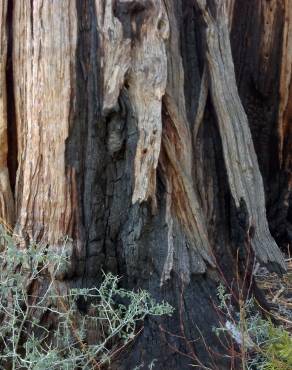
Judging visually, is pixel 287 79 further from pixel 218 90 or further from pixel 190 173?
pixel 190 173

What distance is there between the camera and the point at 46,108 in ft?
13.1

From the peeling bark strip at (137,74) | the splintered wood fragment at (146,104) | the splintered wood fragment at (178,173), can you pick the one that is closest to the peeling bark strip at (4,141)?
the peeling bark strip at (137,74)

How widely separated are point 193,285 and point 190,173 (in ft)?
2.06

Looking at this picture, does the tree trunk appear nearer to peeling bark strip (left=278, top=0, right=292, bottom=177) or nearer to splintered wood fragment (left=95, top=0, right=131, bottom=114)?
splintered wood fragment (left=95, top=0, right=131, bottom=114)

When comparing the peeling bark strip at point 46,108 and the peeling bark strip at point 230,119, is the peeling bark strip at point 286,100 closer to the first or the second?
the peeling bark strip at point 230,119

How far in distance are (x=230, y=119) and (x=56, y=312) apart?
1614mm

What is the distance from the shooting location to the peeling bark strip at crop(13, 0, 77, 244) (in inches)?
157

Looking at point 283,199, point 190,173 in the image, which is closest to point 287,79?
point 283,199

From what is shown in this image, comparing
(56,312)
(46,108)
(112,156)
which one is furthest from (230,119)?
(56,312)

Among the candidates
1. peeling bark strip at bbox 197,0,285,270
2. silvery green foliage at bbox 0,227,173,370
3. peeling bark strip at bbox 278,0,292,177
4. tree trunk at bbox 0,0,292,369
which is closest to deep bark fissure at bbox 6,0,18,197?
tree trunk at bbox 0,0,292,369

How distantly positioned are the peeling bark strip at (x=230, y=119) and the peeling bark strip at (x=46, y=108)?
0.96m

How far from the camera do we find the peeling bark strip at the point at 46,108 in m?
3.99

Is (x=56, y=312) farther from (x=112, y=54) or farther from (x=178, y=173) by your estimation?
(x=112, y=54)

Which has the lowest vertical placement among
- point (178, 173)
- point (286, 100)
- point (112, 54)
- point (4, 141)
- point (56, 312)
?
point (56, 312)
